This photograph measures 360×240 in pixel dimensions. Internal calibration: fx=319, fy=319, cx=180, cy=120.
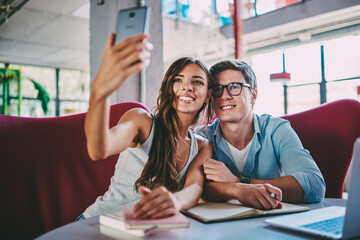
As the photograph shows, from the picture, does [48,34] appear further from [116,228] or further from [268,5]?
[116,228]

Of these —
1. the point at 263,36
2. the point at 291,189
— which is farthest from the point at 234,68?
the point at 263,36

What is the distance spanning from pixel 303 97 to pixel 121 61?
7.77 meters

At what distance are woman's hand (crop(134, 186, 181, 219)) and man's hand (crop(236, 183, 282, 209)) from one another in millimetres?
357

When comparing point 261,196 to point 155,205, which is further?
point 261,196

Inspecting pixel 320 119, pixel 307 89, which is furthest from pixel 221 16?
pixel 320 119

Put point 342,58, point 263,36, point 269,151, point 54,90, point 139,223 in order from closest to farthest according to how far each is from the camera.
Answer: point 139,223 < point 269,151 < point 342,58 < point 263,36 < point 54,90

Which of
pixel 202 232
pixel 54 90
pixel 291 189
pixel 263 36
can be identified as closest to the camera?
pixel 202 232

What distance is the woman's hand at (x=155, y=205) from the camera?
809mm

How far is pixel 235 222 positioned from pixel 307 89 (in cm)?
745

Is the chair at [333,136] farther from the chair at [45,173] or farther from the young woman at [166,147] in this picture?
the chair at [45,173]

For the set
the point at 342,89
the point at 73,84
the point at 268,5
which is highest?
the point at 268,5

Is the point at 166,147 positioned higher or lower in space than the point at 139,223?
higher

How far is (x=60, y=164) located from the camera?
1.78 meters

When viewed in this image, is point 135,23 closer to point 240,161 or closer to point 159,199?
point 159,199
